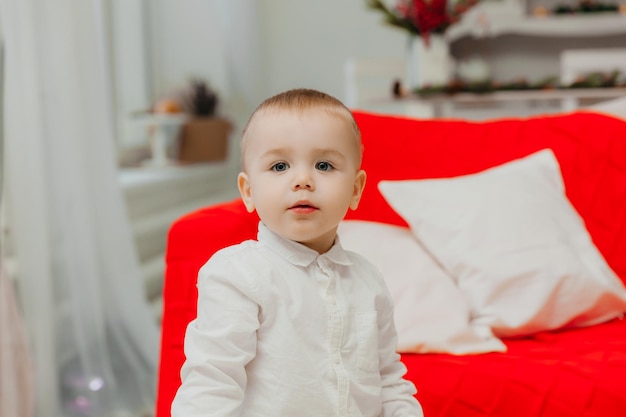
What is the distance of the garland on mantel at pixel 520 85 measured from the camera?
376 centimetres

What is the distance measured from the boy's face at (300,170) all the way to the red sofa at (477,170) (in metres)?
0.45

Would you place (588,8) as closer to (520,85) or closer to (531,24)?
(531,24)

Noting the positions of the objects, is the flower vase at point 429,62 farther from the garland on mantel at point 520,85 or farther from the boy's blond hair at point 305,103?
the boy's blond hair at point 305,103

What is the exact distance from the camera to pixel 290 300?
42.6 inches

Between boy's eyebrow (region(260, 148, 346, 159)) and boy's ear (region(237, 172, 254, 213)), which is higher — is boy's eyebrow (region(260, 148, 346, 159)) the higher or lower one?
the higher one

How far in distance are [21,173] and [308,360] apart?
1.25 meters

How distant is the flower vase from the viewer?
3.92 meters

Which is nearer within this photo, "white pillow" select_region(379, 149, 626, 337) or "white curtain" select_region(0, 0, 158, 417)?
"white pillow" select_region(379, 149, 626, 337)

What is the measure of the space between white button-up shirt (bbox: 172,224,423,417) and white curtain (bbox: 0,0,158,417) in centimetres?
113

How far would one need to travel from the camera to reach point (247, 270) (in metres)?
1.08

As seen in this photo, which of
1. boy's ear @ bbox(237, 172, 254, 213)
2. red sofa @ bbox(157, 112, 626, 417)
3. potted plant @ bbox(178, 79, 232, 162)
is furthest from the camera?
potted plant @ bbox(178, 79, 232, 162)

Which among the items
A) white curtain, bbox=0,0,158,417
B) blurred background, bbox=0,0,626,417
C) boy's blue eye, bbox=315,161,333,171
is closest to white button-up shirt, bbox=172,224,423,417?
boy's blue eye, bbox=315,161,333,171

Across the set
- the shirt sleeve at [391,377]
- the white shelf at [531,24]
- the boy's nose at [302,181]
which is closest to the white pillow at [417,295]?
the shirt sleeve at [391,377]

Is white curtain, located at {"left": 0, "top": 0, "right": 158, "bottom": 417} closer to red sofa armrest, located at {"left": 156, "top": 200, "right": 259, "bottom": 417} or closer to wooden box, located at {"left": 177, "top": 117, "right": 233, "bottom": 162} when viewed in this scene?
red sofa armrest, located at {"left": 156, "top": 200, "right": 259, "bottom": 417}
